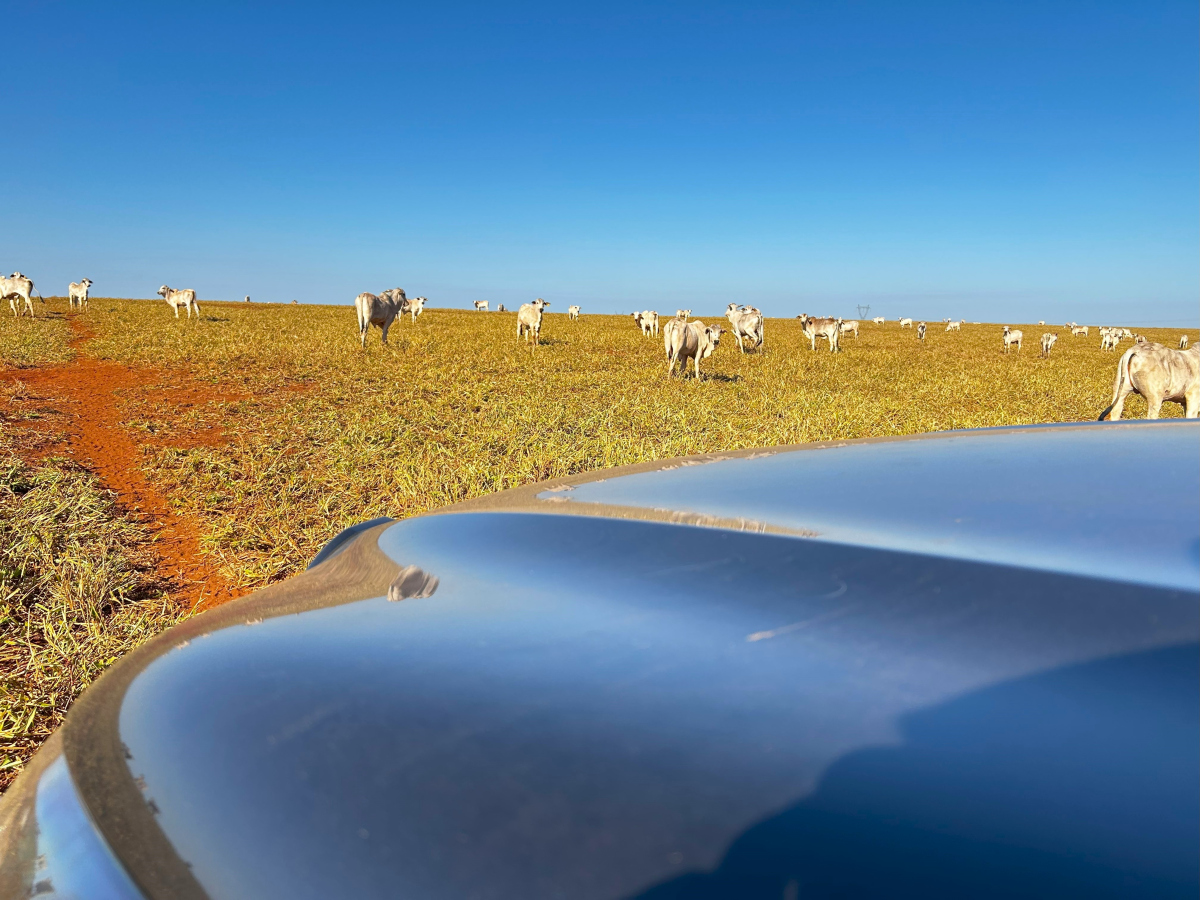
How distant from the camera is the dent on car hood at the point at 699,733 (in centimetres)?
50

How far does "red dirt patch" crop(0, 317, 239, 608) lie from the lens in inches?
172

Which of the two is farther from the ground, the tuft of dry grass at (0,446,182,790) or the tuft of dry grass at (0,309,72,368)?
the tuft of dry grass at (0,309,72,368)

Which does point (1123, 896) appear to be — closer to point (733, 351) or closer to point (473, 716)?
point (473, 716)

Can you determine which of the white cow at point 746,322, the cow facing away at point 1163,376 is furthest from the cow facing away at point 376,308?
the cow facing away at point 1163,376

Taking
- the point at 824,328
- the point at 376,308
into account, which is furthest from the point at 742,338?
the point at 376,308

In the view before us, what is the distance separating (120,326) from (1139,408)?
30317mm

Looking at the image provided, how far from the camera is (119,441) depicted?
7.77 metres

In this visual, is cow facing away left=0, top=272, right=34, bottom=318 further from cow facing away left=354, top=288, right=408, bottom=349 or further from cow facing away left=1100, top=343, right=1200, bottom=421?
cow facing away left=1100, top=343, right=1200, bottom=421

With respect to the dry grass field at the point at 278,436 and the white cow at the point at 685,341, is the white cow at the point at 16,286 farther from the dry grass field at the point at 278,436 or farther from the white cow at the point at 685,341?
the white cow at the point at 685,341

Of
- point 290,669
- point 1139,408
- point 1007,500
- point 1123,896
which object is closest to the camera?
point 1123,896

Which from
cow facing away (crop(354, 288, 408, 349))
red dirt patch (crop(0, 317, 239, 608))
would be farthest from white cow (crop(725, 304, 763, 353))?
red dirt patch (crop(0, 317, 239, 608))

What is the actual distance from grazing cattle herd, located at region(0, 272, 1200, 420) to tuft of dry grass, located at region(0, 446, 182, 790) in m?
7.01

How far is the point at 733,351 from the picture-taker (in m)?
22.8

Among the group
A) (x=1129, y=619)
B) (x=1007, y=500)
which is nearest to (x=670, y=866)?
(x=1129, y=619)
